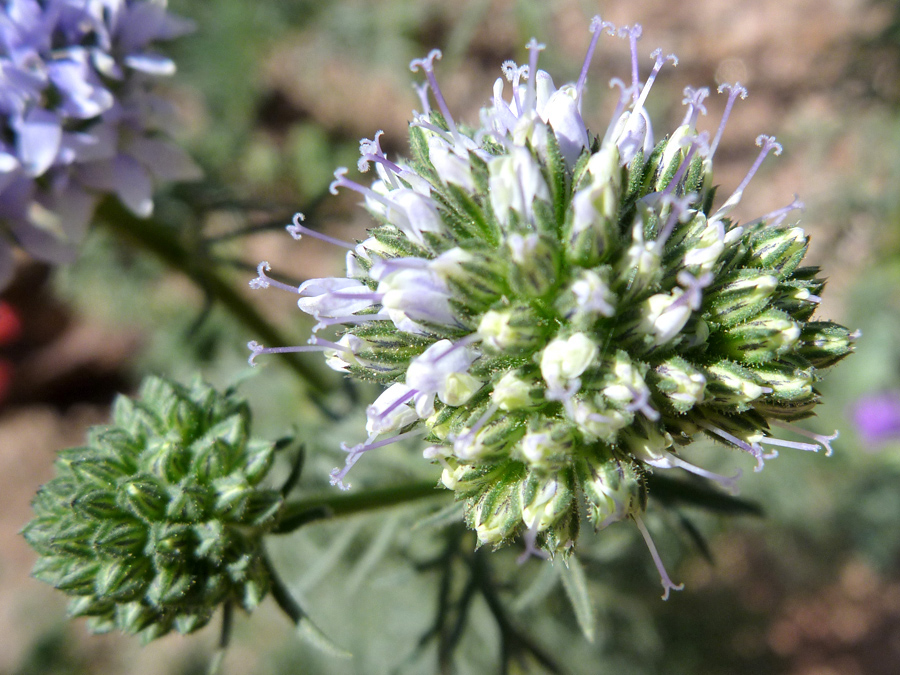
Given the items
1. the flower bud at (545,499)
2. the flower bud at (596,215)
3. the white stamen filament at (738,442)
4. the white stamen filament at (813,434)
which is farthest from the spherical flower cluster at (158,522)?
the white stamen filament at (813,434)

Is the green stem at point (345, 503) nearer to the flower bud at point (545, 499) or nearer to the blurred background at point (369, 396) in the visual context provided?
the blurred background at point (369, 396)

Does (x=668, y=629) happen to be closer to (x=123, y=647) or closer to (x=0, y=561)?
(x=123, y=647)

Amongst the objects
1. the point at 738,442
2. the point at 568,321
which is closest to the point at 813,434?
the point at 738,442

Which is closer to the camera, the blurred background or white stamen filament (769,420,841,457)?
white stamen filament (769,420,841,457)

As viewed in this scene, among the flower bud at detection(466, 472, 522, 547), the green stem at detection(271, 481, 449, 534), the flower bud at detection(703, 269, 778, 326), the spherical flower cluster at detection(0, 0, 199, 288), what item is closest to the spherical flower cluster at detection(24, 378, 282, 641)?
the green stem at detection(271, 481, 449, 534)

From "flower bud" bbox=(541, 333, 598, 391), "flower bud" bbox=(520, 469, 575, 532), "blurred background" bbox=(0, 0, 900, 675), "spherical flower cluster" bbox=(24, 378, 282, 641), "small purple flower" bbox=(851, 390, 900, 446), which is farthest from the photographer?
"small purple flower" bbox=(851, 390, 900, 446)

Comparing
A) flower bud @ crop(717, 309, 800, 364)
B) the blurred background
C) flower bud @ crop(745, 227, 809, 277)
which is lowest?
the blurred background

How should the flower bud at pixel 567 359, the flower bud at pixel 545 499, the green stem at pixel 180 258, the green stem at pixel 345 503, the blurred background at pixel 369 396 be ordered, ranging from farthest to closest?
the blurred background at pixel 369 396 → the green stem at pixel 180 258 → the green stem at pixel 345 503 → the flower bud at pixel 545 499 → the flower bud at pixel 567 359

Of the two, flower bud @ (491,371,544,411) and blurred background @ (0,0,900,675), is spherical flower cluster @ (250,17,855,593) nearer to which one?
flower bud @ (491,371,544,411)
